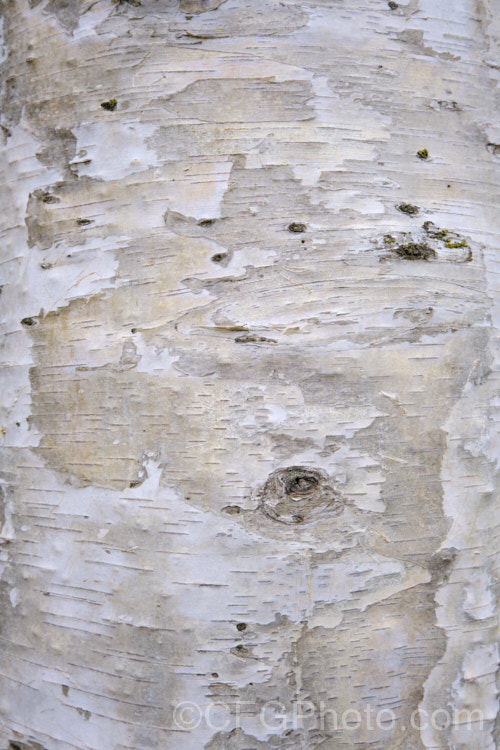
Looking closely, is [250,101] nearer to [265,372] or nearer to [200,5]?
[200,5]

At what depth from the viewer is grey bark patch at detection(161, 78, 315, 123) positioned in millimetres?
1077

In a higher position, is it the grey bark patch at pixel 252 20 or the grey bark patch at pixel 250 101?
the grey bark patch at pixel 252 20

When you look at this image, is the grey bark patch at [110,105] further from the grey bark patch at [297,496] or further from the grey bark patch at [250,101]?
the grey bark patch at [297,496]

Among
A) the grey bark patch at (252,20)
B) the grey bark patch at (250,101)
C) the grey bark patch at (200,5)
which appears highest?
the grey bark patch at (200,5)

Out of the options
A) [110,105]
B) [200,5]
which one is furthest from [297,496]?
[200,5]

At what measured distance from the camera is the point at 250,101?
3.54ft

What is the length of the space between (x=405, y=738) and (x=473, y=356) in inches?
27.7

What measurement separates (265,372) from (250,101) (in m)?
0.48

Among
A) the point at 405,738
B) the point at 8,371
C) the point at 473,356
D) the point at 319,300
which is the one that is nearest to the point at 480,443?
the point at 473,356

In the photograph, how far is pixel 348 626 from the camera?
3.58 ft

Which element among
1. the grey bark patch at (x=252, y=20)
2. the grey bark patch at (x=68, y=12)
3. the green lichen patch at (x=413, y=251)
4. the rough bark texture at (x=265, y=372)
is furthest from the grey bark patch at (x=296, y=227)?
the grey bark patch at (x=68, y=12)

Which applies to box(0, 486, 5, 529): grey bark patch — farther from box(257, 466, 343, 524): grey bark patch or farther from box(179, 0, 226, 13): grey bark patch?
box(179, 0, 226, 13): grey bark patch

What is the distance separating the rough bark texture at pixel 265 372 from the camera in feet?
3.48

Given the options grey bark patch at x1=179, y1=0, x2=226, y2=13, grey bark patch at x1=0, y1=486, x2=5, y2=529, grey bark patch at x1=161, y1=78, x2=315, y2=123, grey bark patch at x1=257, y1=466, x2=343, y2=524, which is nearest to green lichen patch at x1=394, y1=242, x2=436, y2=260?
grey bark patch at x1=161, y1=78, x2=315, y2=123
